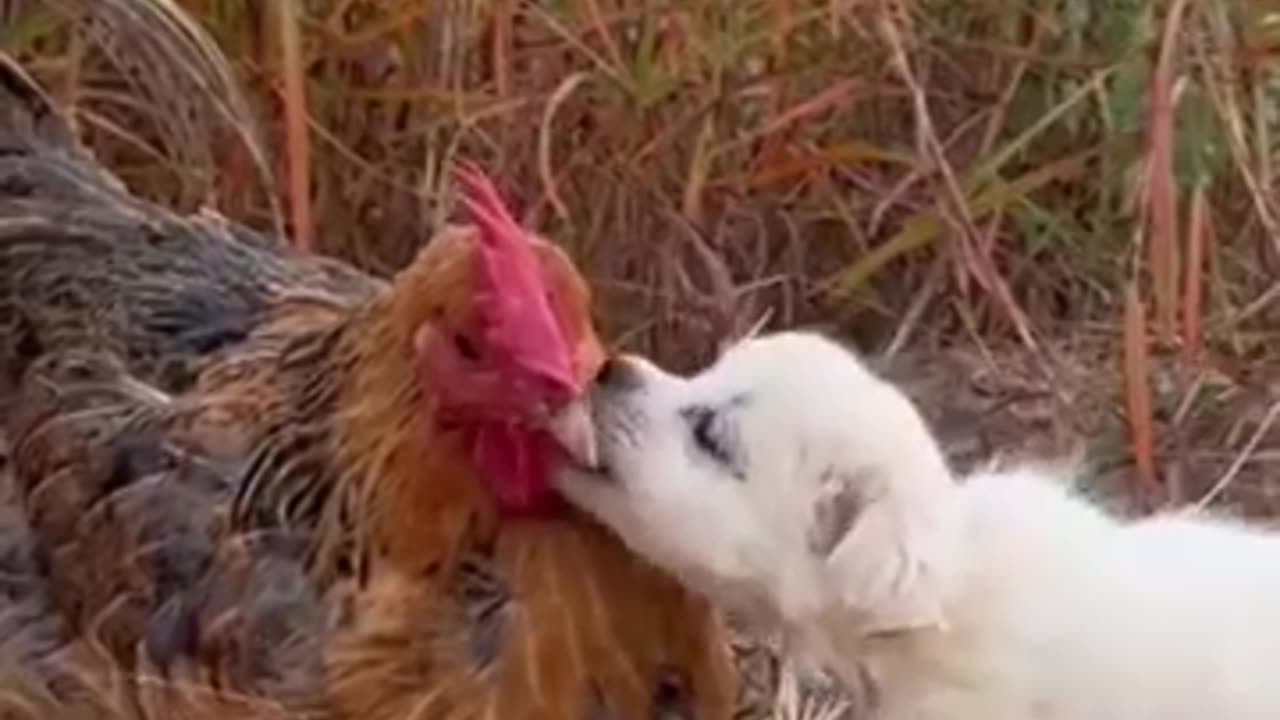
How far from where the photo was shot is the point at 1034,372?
410cm

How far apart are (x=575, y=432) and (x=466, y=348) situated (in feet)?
0.35

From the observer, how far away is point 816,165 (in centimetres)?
412

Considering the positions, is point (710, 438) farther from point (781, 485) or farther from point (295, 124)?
point (295, 124)

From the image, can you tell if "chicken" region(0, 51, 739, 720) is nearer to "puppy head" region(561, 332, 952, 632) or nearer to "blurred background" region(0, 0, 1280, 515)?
"puppy head" region(561, 332, 952, 632)

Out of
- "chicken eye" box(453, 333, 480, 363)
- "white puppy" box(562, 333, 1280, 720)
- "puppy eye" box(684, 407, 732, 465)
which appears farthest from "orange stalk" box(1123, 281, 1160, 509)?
"chicken eye" box(453, 333, 480, 363)

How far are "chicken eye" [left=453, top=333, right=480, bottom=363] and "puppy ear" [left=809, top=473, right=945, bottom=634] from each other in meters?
0.27

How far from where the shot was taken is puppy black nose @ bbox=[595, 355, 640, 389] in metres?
3.03

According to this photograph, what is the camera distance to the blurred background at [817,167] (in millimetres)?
4020

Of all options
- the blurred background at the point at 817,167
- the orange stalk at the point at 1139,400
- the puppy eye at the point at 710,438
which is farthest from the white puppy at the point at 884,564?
the blurred background at the point at 817,167

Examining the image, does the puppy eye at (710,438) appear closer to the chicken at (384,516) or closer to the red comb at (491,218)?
the chicken at (384,516)

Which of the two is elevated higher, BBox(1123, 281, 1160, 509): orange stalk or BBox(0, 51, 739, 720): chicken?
BBox(0, 51, 739, 720): chicken

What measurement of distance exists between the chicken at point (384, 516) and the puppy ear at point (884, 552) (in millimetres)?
154

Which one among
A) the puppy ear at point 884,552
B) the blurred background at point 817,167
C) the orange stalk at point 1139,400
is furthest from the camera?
the blurred background at point 817,167

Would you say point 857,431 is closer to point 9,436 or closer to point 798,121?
point 9,436
